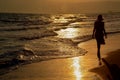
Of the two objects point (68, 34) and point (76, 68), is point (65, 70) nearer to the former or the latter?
point (76, 68)

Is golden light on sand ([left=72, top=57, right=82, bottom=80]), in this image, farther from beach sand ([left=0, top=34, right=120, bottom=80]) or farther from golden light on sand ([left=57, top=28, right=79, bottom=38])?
golden light on sand ([left=57, top=28, right=79, bottom=38])

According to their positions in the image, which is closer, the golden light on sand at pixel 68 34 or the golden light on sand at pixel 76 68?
the golden light on sand at pixel 76 68

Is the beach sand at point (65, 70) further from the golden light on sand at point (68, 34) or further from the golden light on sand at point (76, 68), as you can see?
the golden light on sand at point (68, 34)

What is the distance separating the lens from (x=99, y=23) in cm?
1397

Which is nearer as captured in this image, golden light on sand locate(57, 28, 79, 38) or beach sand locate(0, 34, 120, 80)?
beach sand locate(0, 34, 120, 80)

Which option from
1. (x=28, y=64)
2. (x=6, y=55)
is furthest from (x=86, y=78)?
(x=6, y=55)

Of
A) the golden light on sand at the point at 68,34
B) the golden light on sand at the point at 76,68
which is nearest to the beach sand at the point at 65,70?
the golden light on sand at the point at 76,68

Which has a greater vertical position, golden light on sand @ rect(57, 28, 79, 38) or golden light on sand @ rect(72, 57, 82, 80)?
golden light on sand @ rect(72, 57, 82, 80)

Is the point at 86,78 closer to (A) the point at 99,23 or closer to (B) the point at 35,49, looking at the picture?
(A) the point at 99,23

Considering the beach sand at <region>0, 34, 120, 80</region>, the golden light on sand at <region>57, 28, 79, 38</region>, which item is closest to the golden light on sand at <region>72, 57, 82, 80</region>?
the beach sand at <region>0, 34, 120, 80</region>

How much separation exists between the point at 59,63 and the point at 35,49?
518 centimetres

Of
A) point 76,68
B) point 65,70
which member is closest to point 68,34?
point 76,68

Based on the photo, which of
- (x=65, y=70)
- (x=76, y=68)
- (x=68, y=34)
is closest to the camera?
(x=65, y=70)

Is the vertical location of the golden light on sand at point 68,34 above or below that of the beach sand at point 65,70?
below
